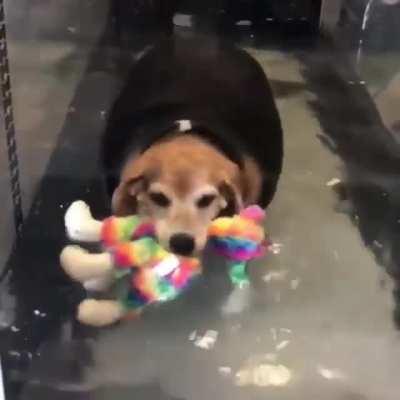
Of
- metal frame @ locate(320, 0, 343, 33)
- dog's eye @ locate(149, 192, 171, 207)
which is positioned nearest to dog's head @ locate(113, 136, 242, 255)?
dog's eye @ locate(149, 192, 171, 207)

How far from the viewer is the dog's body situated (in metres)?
1.05

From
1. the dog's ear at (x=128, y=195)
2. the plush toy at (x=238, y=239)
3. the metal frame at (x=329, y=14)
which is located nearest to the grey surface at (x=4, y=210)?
the dog's ear at (x=128, y=195)

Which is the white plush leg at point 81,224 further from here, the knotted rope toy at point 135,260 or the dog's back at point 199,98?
the dog's back at point 199,98

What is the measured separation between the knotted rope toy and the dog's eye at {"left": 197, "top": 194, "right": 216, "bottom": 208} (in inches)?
1.1

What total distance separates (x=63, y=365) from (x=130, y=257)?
0.13 metres

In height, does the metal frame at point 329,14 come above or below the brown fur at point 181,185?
above

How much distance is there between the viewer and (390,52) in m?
1.14

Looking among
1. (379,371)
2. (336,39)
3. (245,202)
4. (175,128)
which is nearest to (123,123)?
(175,128)

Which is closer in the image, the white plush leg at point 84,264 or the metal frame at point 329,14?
the white plush leg at point 84,264

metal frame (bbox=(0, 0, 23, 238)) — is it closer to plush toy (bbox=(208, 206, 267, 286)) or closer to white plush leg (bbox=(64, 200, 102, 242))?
white plush leg (bbox=(64, 200, 102, 242))

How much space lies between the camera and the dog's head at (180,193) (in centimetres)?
103

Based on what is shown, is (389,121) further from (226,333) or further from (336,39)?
(226,333)

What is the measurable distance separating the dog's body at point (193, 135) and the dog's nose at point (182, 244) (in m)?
0.04

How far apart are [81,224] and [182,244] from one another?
0.12 metres
